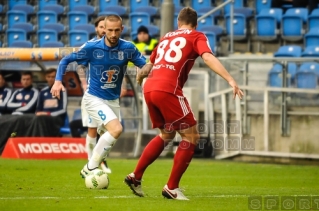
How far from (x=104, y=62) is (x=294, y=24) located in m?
10.5

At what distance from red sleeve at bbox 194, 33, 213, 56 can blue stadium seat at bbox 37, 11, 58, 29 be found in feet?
52.7

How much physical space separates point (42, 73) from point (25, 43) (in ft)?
17.9

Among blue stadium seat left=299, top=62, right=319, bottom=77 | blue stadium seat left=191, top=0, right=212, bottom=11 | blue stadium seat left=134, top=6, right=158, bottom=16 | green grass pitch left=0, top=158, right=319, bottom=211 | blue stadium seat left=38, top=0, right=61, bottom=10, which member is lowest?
green grass pitch left=0, top=158, right=319, bottom=211

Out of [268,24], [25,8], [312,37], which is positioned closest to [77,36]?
[25,8]

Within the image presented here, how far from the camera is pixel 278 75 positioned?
53.6ft

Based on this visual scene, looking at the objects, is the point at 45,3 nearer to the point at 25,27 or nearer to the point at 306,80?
the point at 25,27

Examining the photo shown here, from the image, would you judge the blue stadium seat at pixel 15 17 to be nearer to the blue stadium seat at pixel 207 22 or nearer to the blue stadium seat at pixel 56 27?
the blue stadium seat at pixel 56 27

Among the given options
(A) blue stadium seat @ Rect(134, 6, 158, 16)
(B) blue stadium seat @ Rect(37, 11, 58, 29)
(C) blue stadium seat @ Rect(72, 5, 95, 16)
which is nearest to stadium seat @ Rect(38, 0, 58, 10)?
(B) blue stadium seat @ Rect(37, 11, 58, 29)

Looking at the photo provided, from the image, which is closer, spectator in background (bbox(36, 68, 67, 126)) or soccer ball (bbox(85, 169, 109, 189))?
soccer ball (bbox(85, 169, 109, 189))

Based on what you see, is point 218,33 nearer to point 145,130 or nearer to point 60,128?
point 145,130

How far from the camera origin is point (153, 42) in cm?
1802

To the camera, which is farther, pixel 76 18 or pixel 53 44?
pixel 76 18

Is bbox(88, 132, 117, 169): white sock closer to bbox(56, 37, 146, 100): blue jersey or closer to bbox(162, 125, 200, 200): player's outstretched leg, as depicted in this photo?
bbox(56, 37, 146, 100): blue jersey

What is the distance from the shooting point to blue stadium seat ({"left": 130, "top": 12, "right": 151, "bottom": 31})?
73.7ft
